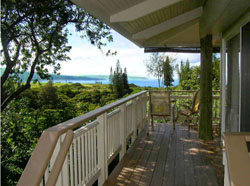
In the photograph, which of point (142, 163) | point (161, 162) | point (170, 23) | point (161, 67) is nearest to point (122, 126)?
point (142, 163)

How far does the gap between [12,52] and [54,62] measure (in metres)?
2.01

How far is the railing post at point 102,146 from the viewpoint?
291 cm

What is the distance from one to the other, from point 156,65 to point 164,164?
11.1 m

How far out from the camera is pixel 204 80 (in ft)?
16.5

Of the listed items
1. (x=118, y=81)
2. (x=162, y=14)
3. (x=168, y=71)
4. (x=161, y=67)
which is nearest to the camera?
(x=162, y=14)

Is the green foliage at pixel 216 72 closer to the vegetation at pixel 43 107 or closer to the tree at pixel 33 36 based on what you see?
A: the vegetation at pixel 43 107

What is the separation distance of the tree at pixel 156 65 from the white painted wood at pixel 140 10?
1068 centimetres

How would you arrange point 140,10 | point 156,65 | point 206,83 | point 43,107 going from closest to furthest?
point 140,10
point 206,83
point 43,107
point 156,65

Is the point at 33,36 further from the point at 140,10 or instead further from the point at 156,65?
the point at 156,65

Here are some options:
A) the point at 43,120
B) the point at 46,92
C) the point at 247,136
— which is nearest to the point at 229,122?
the point at 247,136

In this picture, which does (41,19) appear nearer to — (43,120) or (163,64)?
(43,120)

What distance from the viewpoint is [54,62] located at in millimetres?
10773

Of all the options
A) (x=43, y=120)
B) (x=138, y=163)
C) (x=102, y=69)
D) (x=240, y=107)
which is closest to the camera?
(x=240, y=107)

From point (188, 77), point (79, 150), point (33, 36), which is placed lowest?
point (79, 150)
